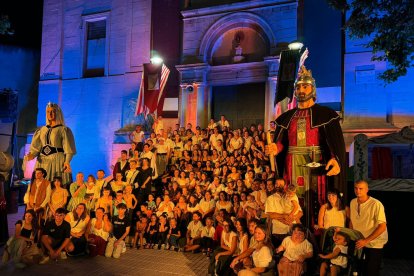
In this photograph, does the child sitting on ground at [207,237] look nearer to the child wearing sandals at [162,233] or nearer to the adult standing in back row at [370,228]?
the child wearing sandals at [162,233]

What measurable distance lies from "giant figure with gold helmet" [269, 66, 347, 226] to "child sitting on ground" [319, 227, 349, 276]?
0.67 meters

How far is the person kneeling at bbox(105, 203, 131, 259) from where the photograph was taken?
779cm

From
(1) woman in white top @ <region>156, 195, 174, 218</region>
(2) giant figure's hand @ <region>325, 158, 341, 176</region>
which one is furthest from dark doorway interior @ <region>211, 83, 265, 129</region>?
(2) giant figure's hand @ <region>325, 158, 341, 176</region>

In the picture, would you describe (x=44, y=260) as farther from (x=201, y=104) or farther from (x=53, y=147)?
(x=201, y=104)

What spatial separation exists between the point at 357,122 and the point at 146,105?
820 cm

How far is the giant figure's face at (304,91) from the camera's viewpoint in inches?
239

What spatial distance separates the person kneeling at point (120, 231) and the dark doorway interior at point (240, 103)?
26.3 ft

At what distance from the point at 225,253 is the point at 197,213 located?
235 cm

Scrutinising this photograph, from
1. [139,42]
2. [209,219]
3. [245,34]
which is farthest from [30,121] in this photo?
[209,219]

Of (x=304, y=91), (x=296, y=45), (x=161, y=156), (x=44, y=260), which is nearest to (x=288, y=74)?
(x=296, y=45)

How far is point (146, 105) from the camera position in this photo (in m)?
15.1

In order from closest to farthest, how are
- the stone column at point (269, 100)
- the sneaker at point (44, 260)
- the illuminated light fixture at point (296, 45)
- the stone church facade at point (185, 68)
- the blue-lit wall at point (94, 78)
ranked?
the sneaker at point (44, 260) < the stone church facade at point (185, 68) < the illuminated light fixture at point (296, 45) < the stone column at point (269, 100) < the blue-lit wall at point (94, 78)

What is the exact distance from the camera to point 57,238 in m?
7.36

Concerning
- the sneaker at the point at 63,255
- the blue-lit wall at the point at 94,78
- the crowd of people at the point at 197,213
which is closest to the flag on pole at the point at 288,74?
the crowd of people at the point at 197,213
